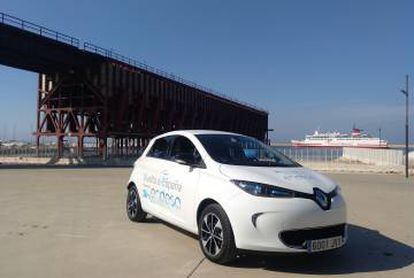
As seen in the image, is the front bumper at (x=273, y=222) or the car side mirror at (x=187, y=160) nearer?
the front bumper at (x=273, y=222)

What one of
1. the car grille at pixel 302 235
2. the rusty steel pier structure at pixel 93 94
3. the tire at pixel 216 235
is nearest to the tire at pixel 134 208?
the tire at pixel 216 235

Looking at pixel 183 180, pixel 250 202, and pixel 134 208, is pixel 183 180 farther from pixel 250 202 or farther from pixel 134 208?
pixel 134 208

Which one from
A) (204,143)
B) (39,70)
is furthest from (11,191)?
(39,70)

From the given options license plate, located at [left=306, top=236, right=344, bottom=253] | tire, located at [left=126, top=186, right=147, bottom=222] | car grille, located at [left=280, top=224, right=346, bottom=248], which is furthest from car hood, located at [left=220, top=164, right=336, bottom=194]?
tire, located at [left=126, top=186, right=147, bottom=222]

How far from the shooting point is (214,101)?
88.6m

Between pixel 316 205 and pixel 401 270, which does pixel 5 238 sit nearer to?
pixel 316 205

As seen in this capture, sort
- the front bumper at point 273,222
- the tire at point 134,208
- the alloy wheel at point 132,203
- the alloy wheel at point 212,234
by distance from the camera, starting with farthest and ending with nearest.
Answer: the alloy wheel at point 132,203 < the tire at point 134,208 < the alloy wheel at point 212,234 < the front bumper at point 273,222

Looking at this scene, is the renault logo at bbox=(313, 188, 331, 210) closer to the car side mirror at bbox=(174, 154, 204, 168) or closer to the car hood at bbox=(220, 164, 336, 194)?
the car hood at bbox=(220, 164, 336, 194)

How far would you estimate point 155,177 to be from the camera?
29.5 feet

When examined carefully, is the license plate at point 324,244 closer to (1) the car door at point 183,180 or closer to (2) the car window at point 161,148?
(1) the car door at point 183,180

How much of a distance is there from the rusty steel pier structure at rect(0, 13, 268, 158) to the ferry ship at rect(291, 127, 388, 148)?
6367 cm

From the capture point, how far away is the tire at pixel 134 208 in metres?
9.80

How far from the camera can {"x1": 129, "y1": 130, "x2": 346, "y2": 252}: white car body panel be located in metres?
6.46

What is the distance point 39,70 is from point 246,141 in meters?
50.8
